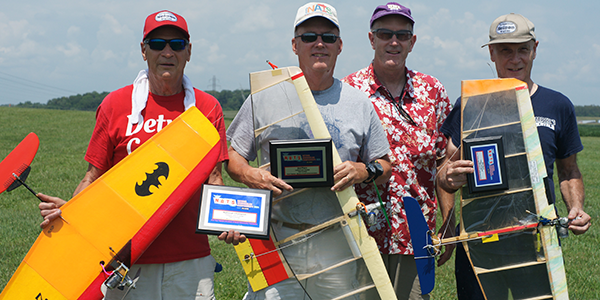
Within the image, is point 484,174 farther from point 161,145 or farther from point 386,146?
point 161,145

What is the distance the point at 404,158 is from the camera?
3135 mm

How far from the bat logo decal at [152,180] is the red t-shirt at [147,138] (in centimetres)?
18

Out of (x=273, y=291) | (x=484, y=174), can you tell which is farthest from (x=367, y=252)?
(x=484, y=174)

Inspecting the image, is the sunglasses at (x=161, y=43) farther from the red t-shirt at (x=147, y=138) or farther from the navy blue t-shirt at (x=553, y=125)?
the navy blue t-shirt at (x=553, y=125)

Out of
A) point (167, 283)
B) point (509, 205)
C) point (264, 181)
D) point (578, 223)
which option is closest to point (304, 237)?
point (264, 181)

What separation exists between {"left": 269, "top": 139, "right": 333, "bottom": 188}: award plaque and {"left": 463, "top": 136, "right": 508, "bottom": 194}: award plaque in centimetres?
89

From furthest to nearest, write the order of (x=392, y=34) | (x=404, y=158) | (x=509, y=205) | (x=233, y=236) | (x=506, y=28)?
(x=392, y=34)
(x=404, y=158)
(x=506, y=28)
(x=509, y=205)
(x=233, y=236)

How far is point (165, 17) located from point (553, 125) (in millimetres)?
2460

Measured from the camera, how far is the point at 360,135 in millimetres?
2762

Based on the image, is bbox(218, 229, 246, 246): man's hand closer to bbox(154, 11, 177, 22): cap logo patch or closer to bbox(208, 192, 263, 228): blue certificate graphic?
bbox(208, 192, 263, 228): blue certificate graphic

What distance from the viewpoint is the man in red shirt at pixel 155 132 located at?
2.62 meters

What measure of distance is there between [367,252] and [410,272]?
2.11 ft

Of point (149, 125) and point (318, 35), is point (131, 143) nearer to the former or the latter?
point (149, 125)

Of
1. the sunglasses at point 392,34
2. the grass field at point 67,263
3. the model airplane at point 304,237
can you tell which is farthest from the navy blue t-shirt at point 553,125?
the grass field at point 67,263
